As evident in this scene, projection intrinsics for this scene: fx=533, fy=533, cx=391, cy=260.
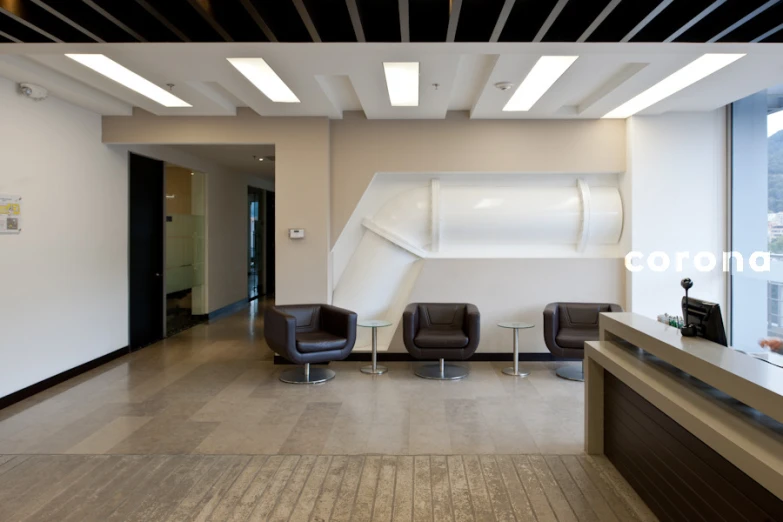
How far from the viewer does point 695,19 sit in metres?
2.95

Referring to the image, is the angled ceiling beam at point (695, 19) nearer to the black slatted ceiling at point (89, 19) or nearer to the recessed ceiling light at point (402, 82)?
the recessed ceiling light at point (402, 82)

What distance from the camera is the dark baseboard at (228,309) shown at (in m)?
9.77

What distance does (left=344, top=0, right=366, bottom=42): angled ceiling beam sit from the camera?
108 inches

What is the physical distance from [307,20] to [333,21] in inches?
10.5

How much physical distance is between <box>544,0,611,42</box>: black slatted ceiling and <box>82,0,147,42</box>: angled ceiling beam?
245cm

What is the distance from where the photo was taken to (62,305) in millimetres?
5680

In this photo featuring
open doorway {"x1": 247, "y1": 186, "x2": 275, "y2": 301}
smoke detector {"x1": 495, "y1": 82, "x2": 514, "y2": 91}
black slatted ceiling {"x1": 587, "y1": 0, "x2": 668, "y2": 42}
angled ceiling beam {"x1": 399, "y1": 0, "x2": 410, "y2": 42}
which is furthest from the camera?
open doorway {"x1": 247, "y1": 186, "x2": 275, "y2": 301}

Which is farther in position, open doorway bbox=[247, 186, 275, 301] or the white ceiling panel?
open doorway bbox=[247, 186, 275, 301]

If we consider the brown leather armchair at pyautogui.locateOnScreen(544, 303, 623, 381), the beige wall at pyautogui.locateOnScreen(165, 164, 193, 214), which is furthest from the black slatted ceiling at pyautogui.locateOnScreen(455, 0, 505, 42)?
the beige wall at pyautogui.locateOnScreen(165, 164, 193, 214)

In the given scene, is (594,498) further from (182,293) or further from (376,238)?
(182,293)

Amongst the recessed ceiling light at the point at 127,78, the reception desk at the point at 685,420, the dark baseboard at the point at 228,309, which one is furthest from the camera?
the dark baseboard at the point at 228,309

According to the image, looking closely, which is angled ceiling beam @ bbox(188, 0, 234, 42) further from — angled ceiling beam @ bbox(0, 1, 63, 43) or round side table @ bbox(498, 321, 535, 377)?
round side table @ bbox(498, 321, 535, 377)

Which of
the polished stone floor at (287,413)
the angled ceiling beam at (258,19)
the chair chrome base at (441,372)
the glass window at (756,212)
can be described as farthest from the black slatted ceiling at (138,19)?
the glass window at (756,212)

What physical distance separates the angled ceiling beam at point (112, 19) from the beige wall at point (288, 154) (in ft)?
10.2
